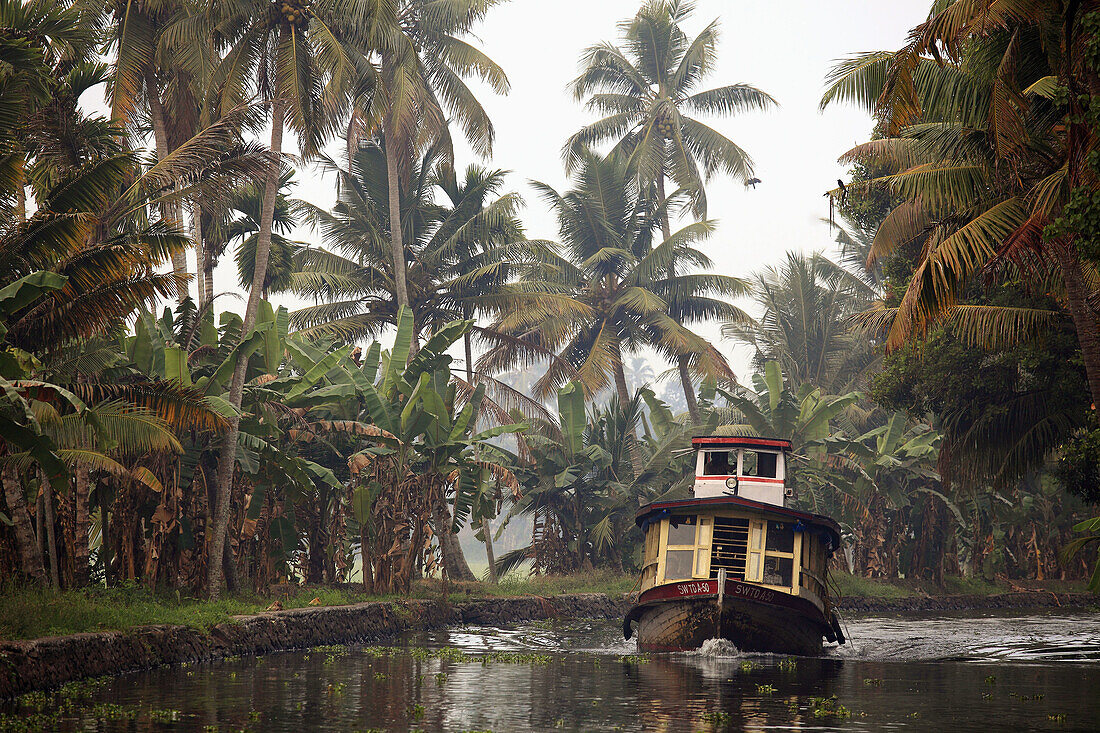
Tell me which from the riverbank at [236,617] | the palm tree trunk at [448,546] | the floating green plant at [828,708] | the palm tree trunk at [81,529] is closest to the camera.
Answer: the floating green plant at [828,708]

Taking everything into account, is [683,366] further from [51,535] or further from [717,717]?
[717,717]

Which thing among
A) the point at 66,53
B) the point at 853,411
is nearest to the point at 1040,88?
the point at 66,53

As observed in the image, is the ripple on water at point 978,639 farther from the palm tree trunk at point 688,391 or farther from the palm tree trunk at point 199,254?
the palm tree trunk at point 199,254

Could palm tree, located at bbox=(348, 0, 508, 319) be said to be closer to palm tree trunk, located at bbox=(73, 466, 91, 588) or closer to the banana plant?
the banana plant

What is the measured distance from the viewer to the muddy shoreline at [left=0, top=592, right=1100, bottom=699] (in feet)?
40.9

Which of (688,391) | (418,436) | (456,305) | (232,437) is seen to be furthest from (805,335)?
(232,437)

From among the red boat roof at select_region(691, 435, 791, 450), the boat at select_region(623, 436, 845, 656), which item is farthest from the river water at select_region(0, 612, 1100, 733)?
the red boat roof at select_region(691, 435, 791, 450)

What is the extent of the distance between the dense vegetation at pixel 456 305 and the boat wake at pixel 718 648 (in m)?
6.25

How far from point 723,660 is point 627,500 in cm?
1554

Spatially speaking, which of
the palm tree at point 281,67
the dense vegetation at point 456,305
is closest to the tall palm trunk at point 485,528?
the dense vegetation at point 456,305

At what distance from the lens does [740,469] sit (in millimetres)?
23094

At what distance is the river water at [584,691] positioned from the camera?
1045 cm

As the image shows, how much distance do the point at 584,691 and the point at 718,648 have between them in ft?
20.9

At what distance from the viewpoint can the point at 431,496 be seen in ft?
81.3
